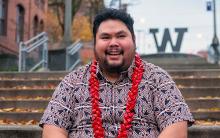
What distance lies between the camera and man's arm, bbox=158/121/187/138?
3215mm

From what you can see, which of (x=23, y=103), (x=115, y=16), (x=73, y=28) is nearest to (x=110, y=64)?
(x=115, y=16)

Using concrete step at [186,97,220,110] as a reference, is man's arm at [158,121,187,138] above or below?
above

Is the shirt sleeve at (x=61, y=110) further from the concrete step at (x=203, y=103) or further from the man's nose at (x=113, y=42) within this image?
the concrete step at (x=203, y=103)

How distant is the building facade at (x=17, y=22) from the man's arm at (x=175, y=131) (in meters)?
19.0

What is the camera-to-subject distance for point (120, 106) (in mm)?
3385

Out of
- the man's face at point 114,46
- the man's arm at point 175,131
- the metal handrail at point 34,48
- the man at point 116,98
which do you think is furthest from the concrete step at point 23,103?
the metal handrail at point 34,48

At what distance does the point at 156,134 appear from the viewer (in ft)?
11.0

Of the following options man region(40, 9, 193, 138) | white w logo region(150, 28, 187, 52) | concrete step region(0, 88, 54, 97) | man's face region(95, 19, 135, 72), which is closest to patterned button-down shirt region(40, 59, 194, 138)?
man region(40, 9, 193, 138)

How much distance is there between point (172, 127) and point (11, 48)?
21.0 m

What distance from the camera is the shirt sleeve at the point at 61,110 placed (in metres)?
3.39

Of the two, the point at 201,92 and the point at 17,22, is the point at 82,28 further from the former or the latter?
the point at 201,92

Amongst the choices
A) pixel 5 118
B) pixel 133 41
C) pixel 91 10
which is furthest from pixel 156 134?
pixel 91 10

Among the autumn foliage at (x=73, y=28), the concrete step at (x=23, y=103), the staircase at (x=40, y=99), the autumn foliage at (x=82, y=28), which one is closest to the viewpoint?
the staircase at (x=40, y=99)

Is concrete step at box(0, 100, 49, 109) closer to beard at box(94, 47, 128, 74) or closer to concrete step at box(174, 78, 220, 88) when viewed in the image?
concrete step at box(174, 78, 220, 88)
